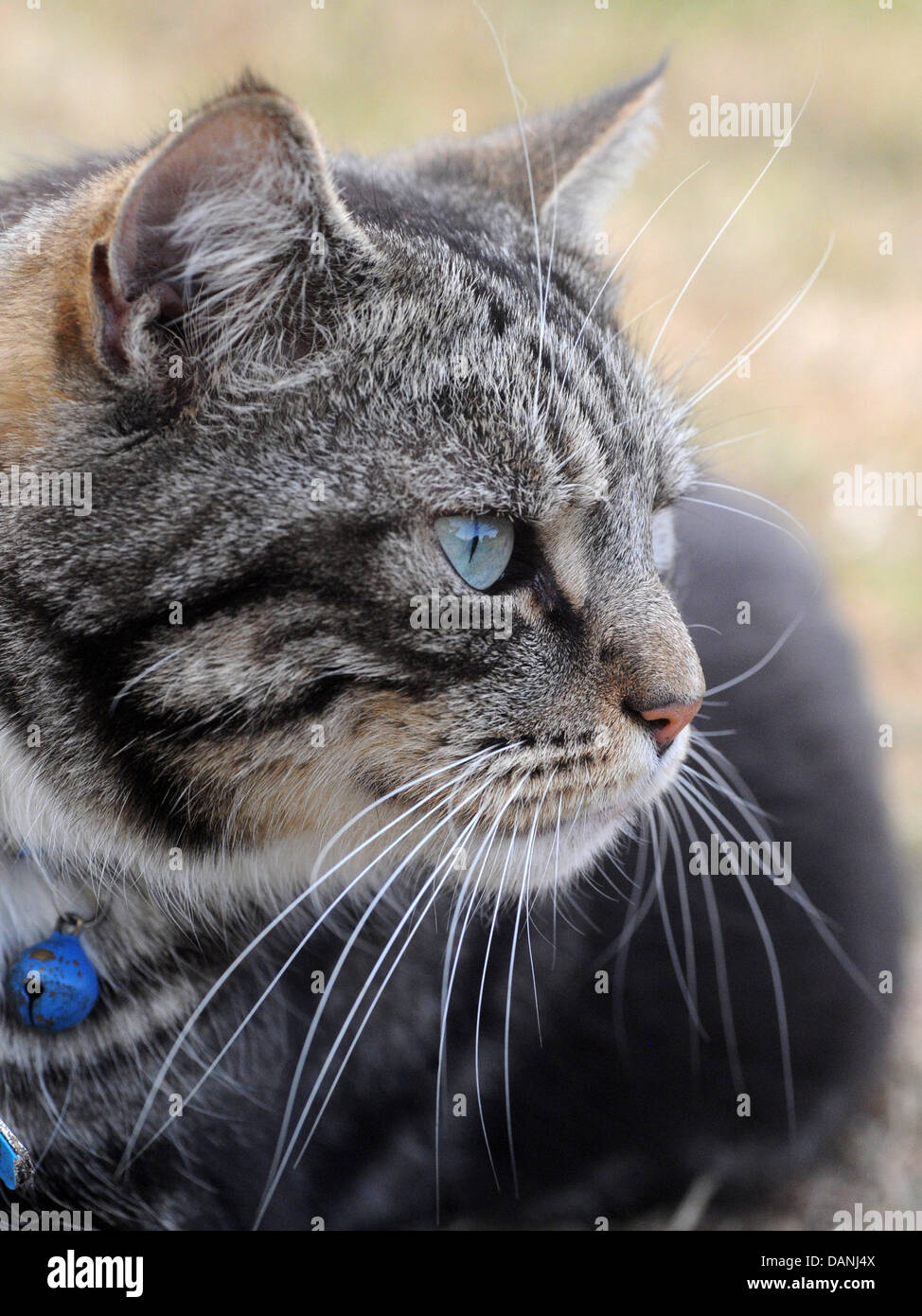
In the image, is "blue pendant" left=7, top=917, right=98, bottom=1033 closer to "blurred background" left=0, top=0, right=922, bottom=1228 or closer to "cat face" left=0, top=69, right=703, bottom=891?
"cat face" left=0, top=69, right=703, bottom=891

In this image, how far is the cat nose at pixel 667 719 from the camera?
4.17 ft

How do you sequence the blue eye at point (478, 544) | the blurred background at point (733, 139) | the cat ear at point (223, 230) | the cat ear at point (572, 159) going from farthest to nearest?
the blurred background at point (733, 139) → the cat ear at point (572, 159) → the blue eye at point (478, 544) → the cat ear at point (223, 230)

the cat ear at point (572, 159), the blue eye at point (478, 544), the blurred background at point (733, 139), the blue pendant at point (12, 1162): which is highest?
the blurred background at point (733, 139)

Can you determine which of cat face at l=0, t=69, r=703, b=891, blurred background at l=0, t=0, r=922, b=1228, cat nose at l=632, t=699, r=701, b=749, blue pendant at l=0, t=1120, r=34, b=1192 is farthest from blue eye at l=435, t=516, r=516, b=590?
blurred background at l=0, t=0, r=922, b=1228

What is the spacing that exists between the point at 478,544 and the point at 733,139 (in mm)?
2660

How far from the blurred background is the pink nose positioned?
1.54 meters

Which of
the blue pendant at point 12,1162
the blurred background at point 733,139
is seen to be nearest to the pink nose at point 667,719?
the blue pendant at point 12,1162

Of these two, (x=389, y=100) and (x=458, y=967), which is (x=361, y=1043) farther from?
(x=389, y=100)

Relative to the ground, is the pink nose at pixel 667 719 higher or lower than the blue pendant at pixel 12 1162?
higher

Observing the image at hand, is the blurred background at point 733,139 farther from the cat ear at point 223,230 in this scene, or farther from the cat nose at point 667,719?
the cat ear at point 223,230

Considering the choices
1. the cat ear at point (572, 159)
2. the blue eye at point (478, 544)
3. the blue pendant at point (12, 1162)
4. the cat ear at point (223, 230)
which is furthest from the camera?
the cat ear at point (572, 159)

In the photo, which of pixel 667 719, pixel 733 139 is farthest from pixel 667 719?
pixel 733 139

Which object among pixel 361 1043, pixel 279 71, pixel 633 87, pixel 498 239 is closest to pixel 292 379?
pixel 498 239

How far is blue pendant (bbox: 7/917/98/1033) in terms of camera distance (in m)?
1.35
